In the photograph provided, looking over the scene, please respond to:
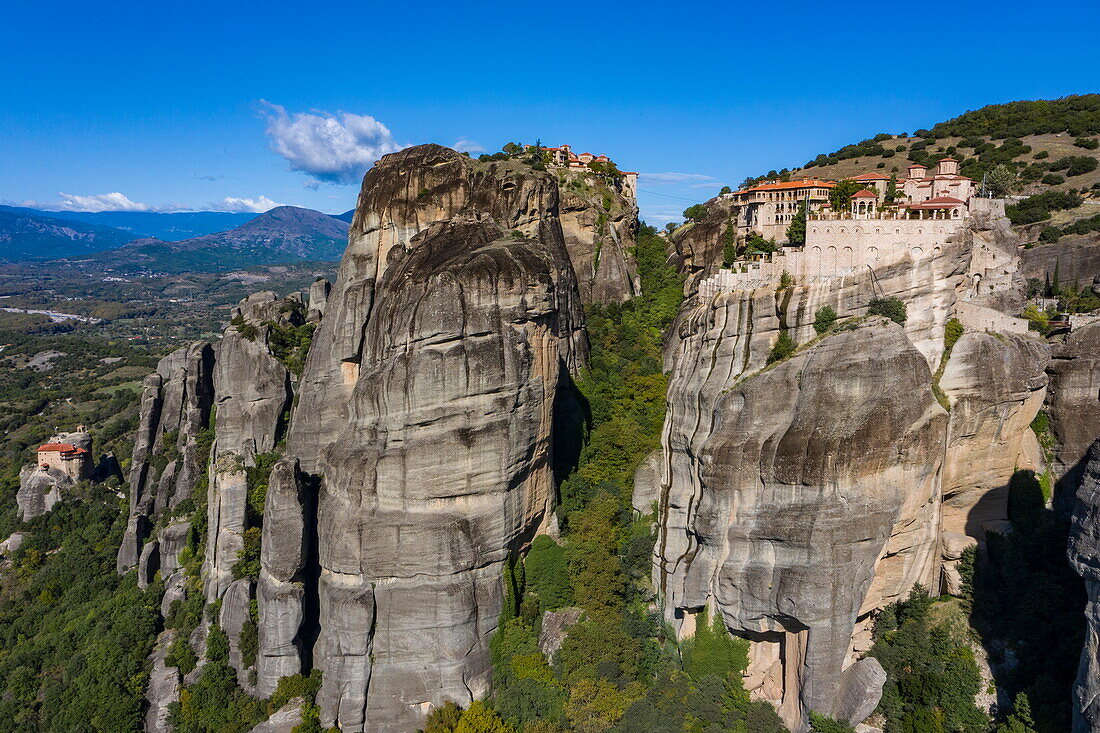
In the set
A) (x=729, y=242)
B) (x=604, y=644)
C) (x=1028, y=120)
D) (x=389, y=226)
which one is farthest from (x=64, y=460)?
(x=1028, y=120)

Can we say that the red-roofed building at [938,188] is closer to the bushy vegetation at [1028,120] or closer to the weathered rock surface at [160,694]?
the bushy vegetation at [1028,120]

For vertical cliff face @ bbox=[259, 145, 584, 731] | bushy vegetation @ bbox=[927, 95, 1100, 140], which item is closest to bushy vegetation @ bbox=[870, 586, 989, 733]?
vertical cliff face @ bbox=[259, 145, 584, 731]

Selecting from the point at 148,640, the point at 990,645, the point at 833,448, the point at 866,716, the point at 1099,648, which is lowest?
the point at 148,640

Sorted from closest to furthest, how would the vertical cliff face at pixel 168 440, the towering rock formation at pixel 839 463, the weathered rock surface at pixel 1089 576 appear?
the weathered rock surface at pixel 1089 576 < the towering rock formation at pixel 839 463 < the vertical cliff face at pixel 168 440

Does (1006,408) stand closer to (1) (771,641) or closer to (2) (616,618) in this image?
(1) (771,641)

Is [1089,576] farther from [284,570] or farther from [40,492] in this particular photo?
[40,492]

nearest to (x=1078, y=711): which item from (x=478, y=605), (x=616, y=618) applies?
(x=616, y=618)

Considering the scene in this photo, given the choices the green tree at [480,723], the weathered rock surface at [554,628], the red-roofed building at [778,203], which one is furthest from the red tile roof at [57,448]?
the red-roofed building at [778,203]
